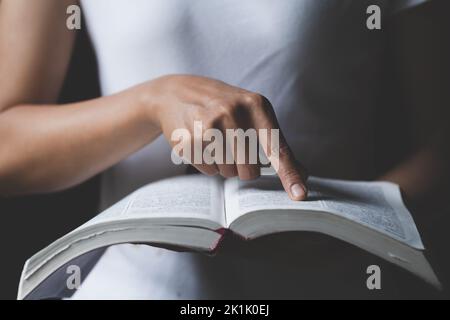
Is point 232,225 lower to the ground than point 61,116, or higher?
lower

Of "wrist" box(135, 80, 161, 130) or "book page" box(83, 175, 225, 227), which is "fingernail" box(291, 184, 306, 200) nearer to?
"book page" box(83, 175, 225, 227)

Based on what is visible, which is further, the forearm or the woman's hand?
the forearm

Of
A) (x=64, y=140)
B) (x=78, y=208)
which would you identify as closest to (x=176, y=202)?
(x=64, y=140)

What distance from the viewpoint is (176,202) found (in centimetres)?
58

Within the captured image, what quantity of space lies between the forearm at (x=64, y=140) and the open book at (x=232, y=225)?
0.13 meters

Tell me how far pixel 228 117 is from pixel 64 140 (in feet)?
0.85

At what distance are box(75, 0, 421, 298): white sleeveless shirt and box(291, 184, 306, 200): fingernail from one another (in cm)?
23

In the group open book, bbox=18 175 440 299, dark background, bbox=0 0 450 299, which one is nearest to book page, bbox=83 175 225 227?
open book, bbox=18 175 440 299

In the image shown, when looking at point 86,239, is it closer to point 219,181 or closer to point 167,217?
point 167,217

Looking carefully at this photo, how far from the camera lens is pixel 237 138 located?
58 cm

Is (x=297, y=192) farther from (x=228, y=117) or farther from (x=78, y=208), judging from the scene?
(x=78, y=208)

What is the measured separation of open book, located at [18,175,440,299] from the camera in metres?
0.52

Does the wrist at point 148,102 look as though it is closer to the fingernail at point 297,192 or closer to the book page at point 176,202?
the book page at point 176,202
